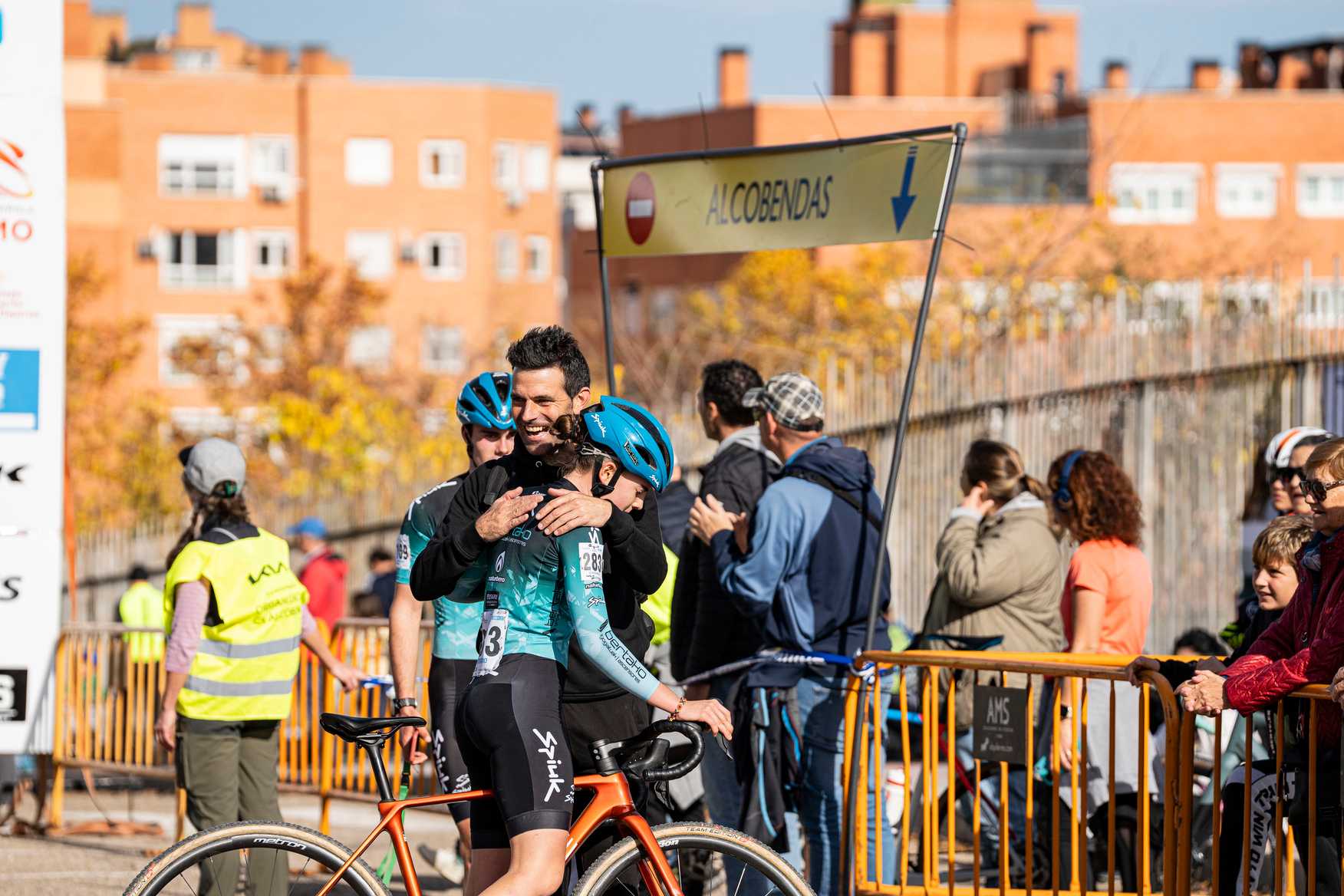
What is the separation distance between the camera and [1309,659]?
6.05 metres

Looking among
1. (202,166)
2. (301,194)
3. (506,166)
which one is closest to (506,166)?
(506,166)

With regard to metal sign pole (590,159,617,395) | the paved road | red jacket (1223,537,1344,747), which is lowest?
the paved road

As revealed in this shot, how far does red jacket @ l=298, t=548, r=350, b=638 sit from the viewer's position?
15.3 metres

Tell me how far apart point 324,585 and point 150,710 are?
3777 millimetres

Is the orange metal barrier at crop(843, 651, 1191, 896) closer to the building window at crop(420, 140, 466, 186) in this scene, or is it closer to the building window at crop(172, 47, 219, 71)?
the building window at crop(420, 140, 466, 186)

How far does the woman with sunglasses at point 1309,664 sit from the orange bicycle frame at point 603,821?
1.68 metres

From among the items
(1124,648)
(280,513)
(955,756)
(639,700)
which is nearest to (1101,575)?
(1124,648)

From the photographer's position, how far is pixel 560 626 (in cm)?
570

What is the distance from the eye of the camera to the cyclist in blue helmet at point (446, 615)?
6.96m

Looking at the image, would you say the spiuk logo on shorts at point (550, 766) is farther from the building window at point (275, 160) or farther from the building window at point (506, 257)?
the building window at point (506, 257)

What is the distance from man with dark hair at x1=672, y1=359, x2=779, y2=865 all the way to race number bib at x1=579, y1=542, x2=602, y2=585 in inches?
90.4

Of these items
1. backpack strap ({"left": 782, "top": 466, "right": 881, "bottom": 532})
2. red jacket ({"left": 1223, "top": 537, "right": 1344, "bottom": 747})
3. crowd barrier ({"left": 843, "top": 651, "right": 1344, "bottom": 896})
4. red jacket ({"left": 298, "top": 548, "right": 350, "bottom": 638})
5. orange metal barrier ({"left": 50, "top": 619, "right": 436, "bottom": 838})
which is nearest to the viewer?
red jacket ({"left": 1223, "top": 537, "right": 1344, "bottom": 747})

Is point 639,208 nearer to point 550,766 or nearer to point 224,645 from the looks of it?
point 224,645

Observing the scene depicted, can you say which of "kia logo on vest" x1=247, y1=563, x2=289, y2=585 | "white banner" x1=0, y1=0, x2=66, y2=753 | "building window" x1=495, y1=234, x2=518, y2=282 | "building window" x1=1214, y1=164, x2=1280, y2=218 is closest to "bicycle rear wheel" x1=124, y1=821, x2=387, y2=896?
"kia logo on vest" x1=247, y1=563, x2=289, y2=585
